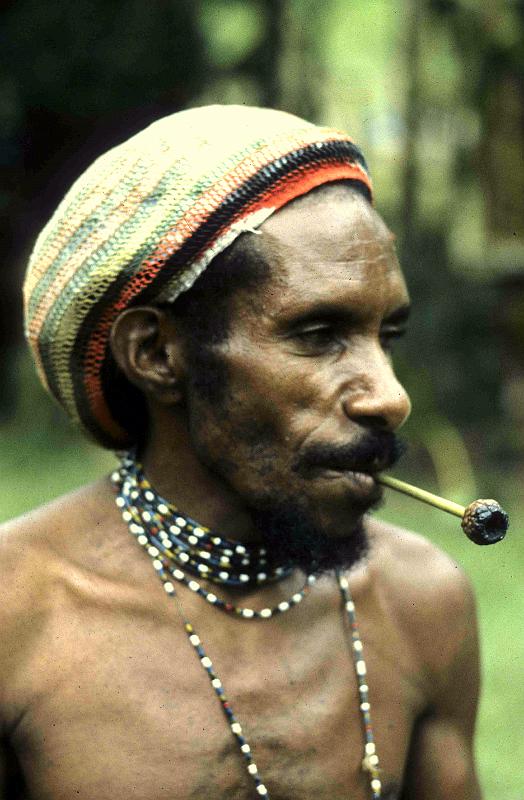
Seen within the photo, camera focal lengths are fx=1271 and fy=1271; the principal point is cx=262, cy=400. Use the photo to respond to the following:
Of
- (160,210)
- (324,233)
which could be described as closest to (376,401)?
(324,233)

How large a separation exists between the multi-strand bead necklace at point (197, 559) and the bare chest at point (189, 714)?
22mm

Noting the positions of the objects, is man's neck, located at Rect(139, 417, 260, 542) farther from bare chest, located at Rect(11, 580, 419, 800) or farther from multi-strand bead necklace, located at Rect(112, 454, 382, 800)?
A: bare chest, located at Rect(11, 580, 419, 800)

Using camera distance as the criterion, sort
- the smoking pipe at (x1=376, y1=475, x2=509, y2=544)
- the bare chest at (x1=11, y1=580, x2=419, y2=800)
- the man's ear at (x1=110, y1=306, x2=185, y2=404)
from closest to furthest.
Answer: the smoking pipe at (x1=376, y1=475, x2=509, y2=544) < the bare chest at (x1=11, y1=580, x2=419, y2=800) < the man's ear at (x1=110, y1=306, x2=185, y2=404)

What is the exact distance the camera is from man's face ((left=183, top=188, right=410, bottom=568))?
8.29ft

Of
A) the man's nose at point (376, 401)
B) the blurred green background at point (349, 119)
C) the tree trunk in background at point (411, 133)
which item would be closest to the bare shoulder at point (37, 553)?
the man's nose at point (376, 401)

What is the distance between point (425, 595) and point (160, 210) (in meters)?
1.10

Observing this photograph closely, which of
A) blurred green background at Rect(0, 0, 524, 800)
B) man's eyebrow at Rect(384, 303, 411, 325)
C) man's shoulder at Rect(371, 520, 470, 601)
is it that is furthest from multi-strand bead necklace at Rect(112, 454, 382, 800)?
blurred green background at Rect(0, 0, 524, 800)

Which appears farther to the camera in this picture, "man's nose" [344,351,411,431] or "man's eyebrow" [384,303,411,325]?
"man's eyebrow" [384,303,411,325]

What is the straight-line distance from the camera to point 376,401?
2500 mm

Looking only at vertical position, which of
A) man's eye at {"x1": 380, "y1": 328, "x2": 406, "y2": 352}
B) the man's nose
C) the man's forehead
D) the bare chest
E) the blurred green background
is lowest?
the bare chest

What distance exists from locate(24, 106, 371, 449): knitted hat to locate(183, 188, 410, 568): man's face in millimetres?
85

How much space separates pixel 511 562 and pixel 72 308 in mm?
4831

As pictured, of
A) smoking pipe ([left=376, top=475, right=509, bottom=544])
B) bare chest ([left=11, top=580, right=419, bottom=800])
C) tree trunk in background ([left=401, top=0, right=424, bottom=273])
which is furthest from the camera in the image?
tree trunk in background ([left=401, top=0, right=424, bottom=273])

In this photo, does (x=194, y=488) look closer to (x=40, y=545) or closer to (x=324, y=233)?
(x=40, y=545)
